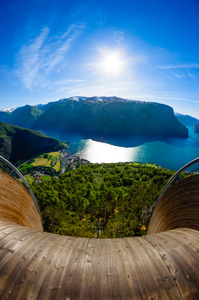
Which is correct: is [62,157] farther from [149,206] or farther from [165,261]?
[165,261]

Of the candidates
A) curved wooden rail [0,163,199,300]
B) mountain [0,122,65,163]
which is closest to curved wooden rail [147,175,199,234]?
curved wooden rail [0,163,199,300]

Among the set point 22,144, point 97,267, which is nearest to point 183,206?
point 97,267

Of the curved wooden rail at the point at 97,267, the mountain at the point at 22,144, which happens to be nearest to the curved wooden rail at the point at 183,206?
the curved wooden rail at the point at 97,267

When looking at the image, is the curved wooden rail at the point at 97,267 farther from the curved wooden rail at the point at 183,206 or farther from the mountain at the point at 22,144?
the mountain at the point at 22,144

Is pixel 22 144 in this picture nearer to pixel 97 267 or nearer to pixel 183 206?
pixel 183 206

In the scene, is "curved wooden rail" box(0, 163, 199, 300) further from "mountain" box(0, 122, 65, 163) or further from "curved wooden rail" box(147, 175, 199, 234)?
"mountain" box(0, 122, 65, 163)

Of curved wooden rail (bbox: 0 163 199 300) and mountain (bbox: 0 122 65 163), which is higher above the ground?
mountain (bbox: 0 122 65 163)
